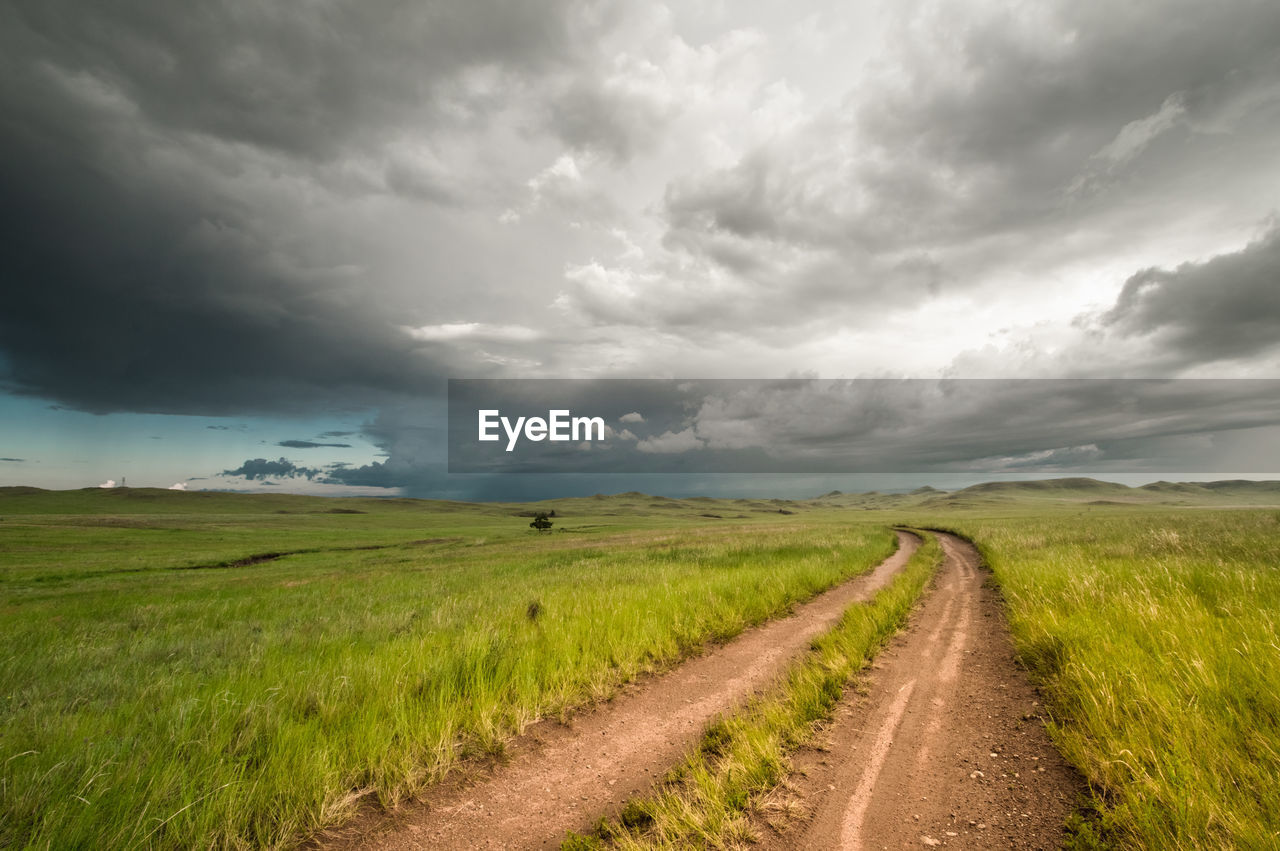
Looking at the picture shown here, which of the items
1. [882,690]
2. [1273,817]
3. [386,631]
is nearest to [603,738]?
[882,690]

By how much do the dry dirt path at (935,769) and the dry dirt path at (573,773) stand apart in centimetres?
157

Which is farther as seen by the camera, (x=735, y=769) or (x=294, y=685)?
(x=294, y=685)

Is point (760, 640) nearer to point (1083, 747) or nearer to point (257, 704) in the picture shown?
point (1083, 747)

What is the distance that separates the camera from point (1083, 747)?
4.77 meters

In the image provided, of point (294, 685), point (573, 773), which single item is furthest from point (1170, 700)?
point (294, 685)

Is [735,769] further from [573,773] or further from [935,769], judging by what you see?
[935,769]

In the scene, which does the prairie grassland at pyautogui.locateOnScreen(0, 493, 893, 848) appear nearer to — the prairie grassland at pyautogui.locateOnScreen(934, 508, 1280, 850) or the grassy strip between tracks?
the grassy strip between tracks

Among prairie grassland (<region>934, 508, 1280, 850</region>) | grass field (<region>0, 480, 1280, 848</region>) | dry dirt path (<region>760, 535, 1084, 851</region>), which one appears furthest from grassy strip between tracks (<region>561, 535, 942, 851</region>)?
prairie grassland (<region>934, 508, 1280, 850</region>)

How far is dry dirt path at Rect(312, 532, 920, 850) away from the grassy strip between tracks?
282 mm

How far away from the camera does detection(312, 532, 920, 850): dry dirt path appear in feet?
13.7

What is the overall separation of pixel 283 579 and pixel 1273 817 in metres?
34.5

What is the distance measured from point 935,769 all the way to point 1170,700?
101 inches

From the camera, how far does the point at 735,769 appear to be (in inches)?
186

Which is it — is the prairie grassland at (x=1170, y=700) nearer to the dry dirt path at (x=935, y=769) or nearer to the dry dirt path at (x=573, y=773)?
the dry dirt path at (x=935, y=769)
